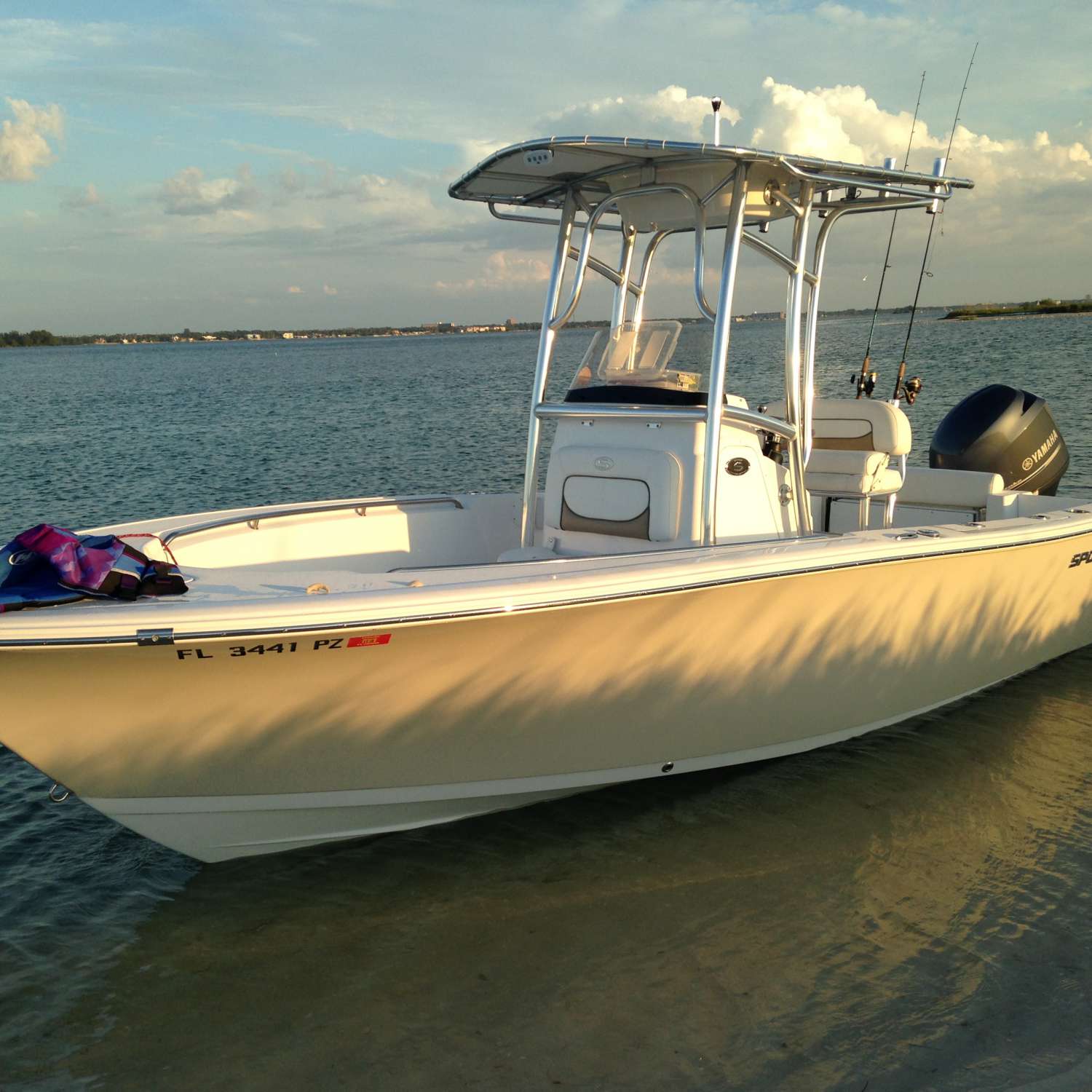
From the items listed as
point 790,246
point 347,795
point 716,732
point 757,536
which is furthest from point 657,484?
point 347,795

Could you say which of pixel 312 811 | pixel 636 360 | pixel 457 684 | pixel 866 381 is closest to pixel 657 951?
pixel 457 684

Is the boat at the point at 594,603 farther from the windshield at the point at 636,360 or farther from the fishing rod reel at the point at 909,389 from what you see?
the fishing rod reel at the point at 909,389

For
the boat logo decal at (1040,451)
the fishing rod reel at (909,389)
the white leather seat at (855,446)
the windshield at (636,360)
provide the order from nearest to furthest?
1. the windshield at (636,360)
2. the white leather seat at (855,446)
3. the fishing rod reel at (909,389)
4. the boat logo decal at (1040,451)

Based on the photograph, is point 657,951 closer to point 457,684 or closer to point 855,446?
point 457,684

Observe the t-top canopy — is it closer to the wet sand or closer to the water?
the water

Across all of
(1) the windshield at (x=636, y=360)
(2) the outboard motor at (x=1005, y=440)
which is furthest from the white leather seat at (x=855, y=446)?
(2) the outboard motor at (x=1005, y=440)

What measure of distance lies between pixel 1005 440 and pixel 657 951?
4724 mm

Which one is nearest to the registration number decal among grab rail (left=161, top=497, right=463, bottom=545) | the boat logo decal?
grab rail (left=161, top=497, right=463, bottom=545)

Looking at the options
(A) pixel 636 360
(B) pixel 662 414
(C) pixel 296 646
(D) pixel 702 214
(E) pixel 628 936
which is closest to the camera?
(C) pixel 296 646

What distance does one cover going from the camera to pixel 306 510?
5430mm

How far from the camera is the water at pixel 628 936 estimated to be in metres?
3.14

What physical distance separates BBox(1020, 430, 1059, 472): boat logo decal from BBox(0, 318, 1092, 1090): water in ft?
5.31

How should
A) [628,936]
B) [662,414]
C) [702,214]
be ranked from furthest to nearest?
[702,214]
[662,414]
[628,936]

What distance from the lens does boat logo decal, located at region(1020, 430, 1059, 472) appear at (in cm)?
700
